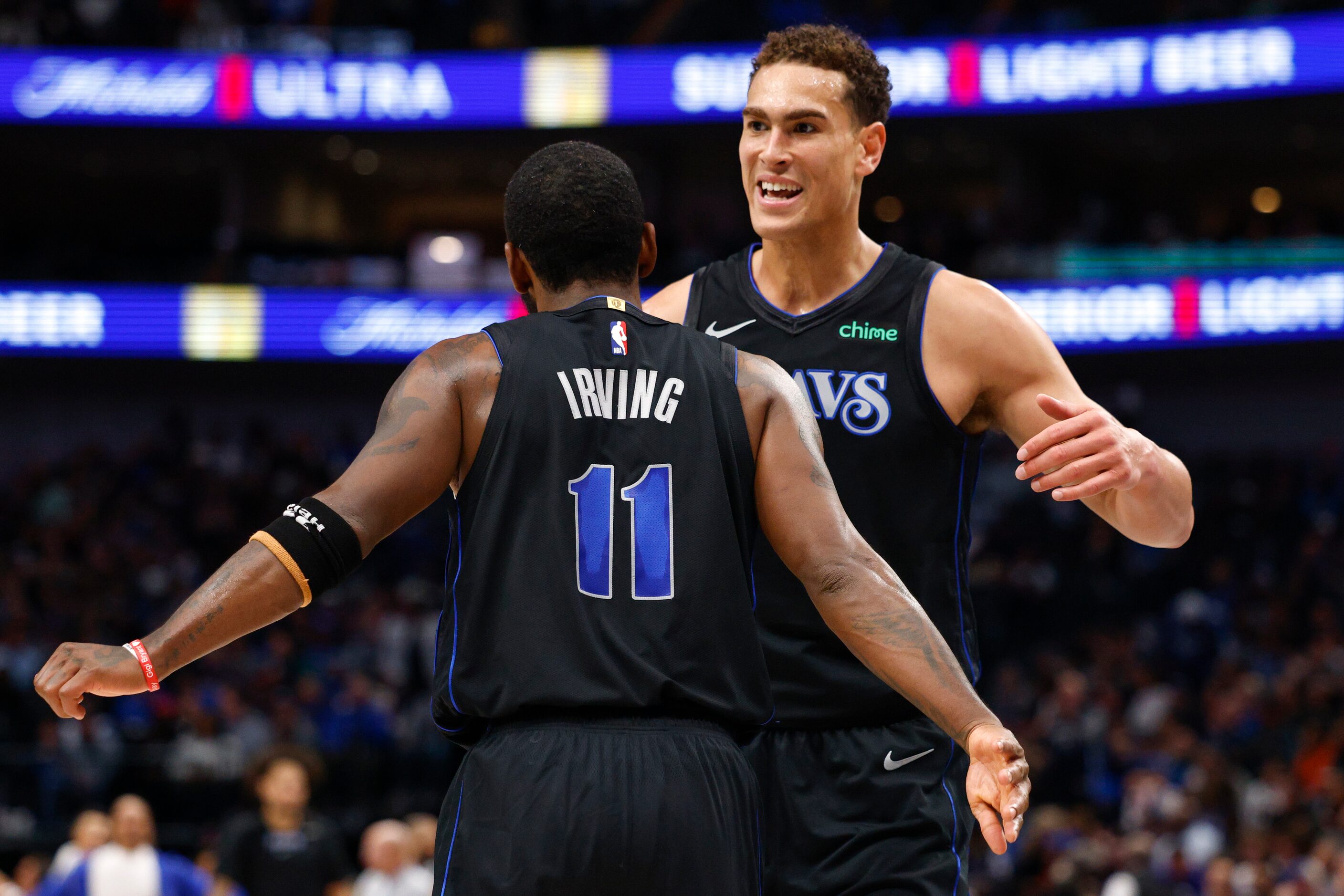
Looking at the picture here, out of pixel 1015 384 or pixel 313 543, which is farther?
pixel 1015 384

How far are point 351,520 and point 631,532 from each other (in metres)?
0.55

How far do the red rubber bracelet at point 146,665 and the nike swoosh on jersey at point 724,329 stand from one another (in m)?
1.89

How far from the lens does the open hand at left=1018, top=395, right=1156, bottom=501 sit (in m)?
3.41

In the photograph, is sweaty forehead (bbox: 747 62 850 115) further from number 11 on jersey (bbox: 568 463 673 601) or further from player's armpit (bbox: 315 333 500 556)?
number 11 on jersey (bbox: 568 463 673 601)

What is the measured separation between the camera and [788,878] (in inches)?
158

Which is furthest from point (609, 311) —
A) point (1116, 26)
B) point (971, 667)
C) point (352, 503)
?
point (1116, 26)

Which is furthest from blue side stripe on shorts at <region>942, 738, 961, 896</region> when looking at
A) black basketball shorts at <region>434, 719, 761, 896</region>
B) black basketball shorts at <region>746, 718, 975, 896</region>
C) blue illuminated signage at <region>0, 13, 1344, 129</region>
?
blue illuminated signage at <region>0, 13, 1344, 129</region>

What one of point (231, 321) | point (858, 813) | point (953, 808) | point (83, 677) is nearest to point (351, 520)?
point (83, 677)

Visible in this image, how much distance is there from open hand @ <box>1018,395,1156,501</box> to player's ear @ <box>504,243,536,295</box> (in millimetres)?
1113

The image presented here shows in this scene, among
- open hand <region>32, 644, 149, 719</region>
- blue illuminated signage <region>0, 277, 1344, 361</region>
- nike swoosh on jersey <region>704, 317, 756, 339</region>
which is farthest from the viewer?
blue illuminated signage <region>0, 277, 1344, 361</region>

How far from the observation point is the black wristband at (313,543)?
120 inches

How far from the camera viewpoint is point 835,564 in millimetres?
3270

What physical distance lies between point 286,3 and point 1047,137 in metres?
11.8

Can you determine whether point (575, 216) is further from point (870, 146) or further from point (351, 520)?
point (870, 146)
